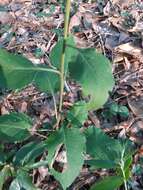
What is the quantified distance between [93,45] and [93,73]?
3.84ft

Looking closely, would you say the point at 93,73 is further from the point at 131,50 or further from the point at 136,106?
the point at 131,50

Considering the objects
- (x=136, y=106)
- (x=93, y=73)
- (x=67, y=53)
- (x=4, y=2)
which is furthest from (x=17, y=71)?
(x=4, y=2)

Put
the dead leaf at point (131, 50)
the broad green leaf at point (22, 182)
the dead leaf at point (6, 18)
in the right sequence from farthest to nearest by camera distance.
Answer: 1. the dead leaf at point (6, 18)
2. the dead leaf at point (131, 50)
3. the broad green leaf at point (22, 182)

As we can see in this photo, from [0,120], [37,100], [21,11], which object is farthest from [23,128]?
[21,11]

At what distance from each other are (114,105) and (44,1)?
1144 mm

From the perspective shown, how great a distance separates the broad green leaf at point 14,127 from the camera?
1.94 metres

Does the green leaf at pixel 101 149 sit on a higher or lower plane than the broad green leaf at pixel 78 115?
lower

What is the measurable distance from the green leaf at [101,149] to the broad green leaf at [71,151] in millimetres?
142

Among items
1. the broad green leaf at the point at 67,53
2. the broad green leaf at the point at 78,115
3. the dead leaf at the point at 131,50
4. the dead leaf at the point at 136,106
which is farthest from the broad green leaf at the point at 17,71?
the dead leaf at the point at 131,50

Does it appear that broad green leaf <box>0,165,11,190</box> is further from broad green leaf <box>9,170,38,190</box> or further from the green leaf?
the green leaf

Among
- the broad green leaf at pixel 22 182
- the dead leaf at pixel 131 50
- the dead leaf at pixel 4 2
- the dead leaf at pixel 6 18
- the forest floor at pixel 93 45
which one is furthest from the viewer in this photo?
the dead leaf at pixel 4 2

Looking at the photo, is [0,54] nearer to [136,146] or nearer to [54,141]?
[54,141]

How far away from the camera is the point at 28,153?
200 centimetres

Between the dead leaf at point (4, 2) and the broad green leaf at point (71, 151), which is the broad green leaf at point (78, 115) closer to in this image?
the broad green leaf at point (71, 151)
